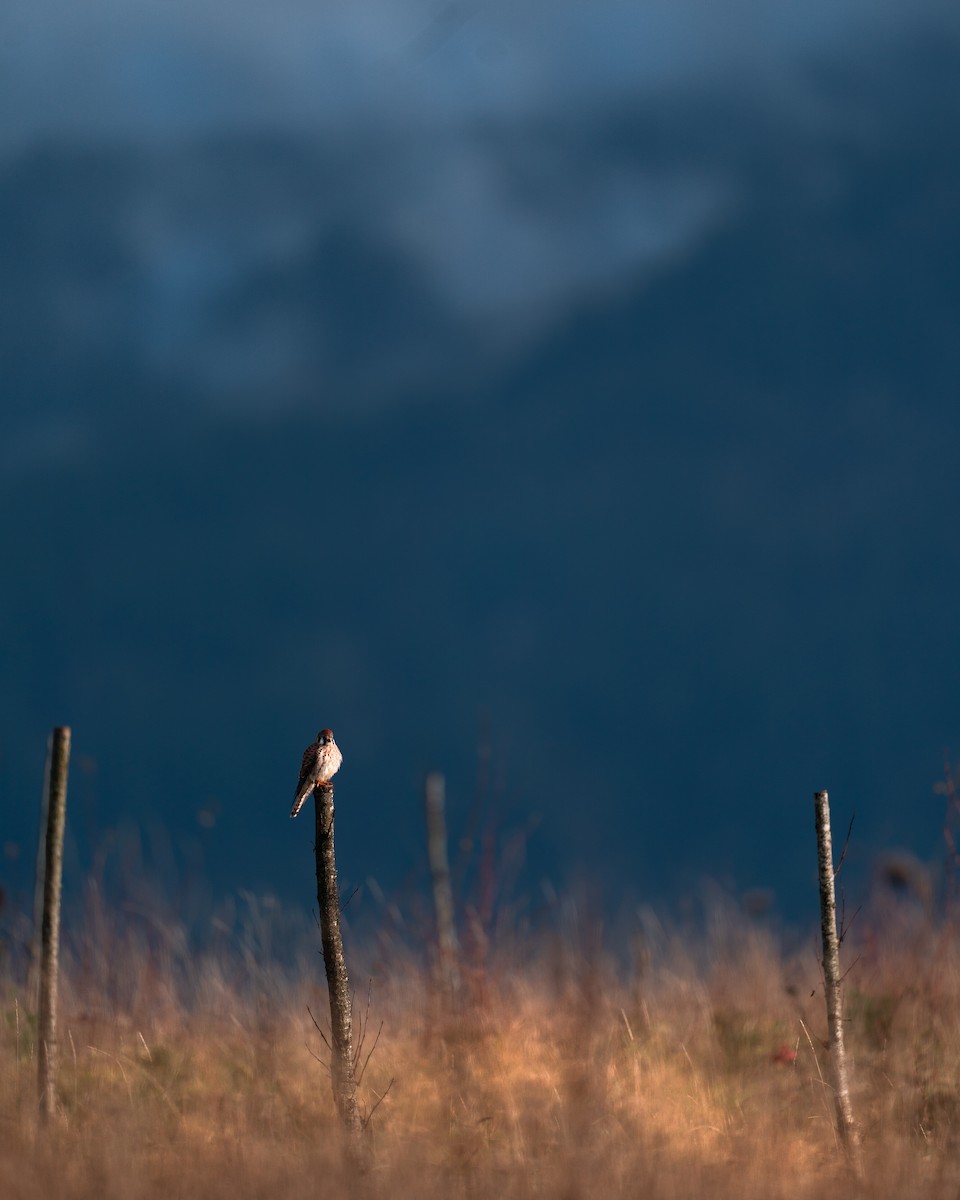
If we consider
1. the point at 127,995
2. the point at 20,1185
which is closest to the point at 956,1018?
the point at 127,995

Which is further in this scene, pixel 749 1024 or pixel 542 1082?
pixel 749 1024

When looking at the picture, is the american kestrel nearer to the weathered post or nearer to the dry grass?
the weathered post

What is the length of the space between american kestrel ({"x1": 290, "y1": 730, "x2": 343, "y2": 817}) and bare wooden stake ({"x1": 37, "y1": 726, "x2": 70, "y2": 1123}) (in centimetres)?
171

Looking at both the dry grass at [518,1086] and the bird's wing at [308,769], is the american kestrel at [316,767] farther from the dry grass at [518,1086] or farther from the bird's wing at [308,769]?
the dry grass at [518,1086]

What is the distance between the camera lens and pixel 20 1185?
5254 millimetres

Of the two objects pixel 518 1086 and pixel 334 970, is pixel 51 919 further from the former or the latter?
pixel 518 1086

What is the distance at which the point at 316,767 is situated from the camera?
19.6ft

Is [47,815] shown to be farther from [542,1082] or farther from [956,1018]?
[956,1018]

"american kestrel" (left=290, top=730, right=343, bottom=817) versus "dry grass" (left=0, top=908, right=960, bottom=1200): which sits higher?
"american kestrel" (left=290, top=730, right=343, bottom=817)

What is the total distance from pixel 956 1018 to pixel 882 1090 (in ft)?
5.50

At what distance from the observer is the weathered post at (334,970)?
5.62 metres

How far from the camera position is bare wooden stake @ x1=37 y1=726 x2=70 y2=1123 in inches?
248

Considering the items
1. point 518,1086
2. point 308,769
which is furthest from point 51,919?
point 518,1086

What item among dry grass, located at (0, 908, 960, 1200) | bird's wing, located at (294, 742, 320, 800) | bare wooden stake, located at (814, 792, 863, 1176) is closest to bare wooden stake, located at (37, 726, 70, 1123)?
dry grass, located at (0, 908, 960, 1200)
